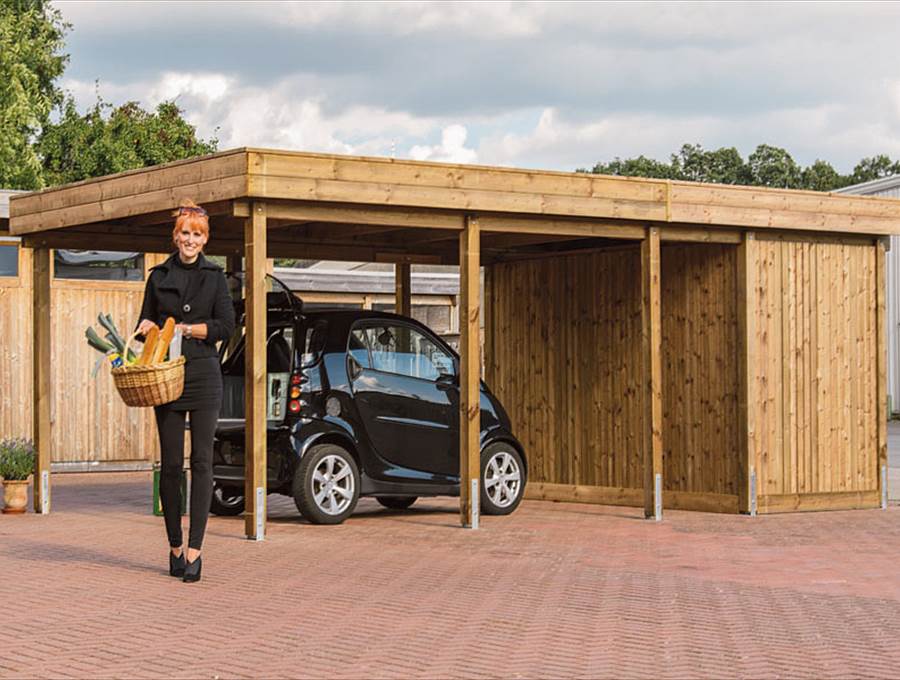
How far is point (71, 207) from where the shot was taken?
1505 cm

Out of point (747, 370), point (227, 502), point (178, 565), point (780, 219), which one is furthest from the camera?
point (780, 219)

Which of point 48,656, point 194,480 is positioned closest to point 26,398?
point 194,480

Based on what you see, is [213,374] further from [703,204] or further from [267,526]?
[703,204]

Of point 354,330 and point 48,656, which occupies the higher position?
point 354,330

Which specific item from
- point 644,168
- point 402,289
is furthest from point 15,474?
point 644,168

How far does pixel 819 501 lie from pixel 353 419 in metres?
5.15

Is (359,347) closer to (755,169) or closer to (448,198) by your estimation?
(448,198)

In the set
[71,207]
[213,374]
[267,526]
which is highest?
[71,207]

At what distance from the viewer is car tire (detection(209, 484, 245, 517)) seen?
15.1 metres

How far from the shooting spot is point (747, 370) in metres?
15.8

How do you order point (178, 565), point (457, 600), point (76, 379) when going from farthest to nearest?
point (76, 379)
point (178, 565)
point (457, 600)

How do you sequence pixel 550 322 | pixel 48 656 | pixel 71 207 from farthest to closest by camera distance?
1. pixel 550 322
2. pixel 71 207
3. pixel 48 656

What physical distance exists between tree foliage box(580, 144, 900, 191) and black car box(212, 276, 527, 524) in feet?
185

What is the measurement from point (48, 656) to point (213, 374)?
278 centimetres
